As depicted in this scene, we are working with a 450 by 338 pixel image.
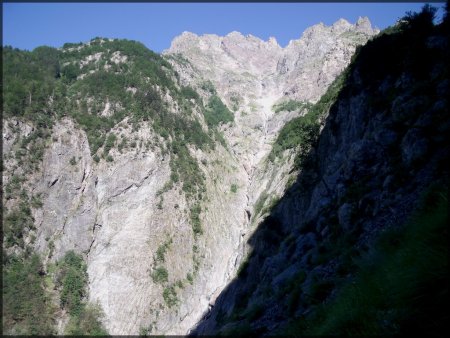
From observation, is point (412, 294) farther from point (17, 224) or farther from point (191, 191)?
point (191, 191)

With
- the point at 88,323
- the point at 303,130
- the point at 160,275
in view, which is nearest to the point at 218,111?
the point at 303,130

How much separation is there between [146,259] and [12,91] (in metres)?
53.4

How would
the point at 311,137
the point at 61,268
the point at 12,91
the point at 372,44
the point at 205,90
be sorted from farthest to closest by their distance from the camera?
the point at 205,90, the point at 12,91, the point at 61,268, the point at 311,137, the point at 372,44

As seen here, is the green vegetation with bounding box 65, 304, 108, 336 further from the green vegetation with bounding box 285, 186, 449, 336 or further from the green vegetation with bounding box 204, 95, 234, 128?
the green vegetation with bounding box 204, 95, 234, 128

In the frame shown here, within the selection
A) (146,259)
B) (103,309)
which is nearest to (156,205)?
(146,259)

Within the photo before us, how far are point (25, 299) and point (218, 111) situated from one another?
4279 inches

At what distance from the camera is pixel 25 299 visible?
6091 cm

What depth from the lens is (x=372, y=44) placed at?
3388 cm

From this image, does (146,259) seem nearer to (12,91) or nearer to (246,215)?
(246,215)

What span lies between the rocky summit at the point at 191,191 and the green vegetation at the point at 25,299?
0.28 m

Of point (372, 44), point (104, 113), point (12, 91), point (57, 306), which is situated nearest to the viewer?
point (372, 44)

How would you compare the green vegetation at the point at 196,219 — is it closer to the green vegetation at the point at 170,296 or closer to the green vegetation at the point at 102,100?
the green vegetation at the point at 102,100

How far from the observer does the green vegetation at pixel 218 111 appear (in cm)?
14612

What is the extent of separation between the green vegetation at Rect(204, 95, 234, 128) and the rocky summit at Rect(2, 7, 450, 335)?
1272 centimetres
